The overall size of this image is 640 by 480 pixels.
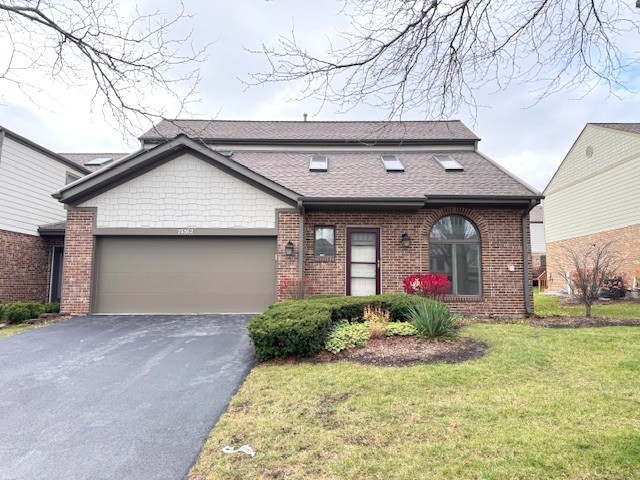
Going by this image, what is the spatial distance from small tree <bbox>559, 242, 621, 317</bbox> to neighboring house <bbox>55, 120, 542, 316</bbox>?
1433 mm

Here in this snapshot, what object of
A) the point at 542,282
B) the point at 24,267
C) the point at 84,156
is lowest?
the point at 542,282

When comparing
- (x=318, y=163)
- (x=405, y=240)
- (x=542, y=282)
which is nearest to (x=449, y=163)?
(x=405, y=240)

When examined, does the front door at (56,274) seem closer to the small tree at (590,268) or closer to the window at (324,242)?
the window at (324,242)

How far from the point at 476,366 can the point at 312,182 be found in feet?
23.0

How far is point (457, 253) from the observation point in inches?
401

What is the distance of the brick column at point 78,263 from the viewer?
379 inches

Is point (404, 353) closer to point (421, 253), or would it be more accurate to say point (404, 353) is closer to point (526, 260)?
point (421, 253)

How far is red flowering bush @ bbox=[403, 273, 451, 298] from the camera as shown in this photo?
8.74m

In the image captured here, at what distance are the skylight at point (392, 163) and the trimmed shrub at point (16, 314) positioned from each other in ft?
35.3

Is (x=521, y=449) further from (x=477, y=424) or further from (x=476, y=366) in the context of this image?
(x=476, y=366)

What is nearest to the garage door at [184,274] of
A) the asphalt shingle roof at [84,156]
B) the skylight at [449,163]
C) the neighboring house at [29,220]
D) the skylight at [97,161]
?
the neighboring house at [29,220]

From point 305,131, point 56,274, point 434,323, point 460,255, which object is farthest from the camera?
point 305,131

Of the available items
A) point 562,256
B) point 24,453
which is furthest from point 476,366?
point 562,256

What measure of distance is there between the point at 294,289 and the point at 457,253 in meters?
4.66
